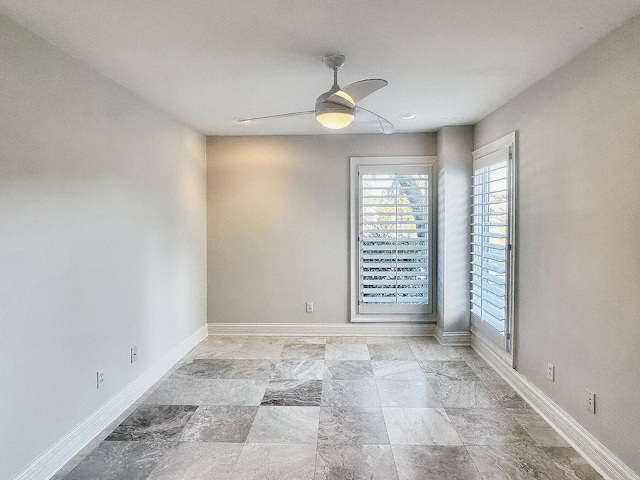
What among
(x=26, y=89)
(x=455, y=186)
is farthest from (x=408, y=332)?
(x=26, y=89)

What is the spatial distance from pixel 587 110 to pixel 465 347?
113 inches

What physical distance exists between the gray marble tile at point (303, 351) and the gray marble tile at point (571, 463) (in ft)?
7.28

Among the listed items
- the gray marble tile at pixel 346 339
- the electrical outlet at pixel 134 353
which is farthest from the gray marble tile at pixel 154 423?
the gray marble tile at pixel 346 339

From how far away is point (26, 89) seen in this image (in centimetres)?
211

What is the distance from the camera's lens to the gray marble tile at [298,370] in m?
3.64

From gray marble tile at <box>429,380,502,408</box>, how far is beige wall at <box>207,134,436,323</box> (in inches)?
67.9

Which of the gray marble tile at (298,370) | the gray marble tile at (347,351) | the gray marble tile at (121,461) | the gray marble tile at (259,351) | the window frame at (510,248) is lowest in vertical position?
→ the gray marble tile at (121,461)

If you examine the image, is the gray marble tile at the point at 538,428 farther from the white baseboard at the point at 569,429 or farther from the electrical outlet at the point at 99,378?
the electrical outlet at the point at 99,378

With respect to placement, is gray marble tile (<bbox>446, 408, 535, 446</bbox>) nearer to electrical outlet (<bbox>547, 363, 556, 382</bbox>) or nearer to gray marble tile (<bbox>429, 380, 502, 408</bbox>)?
gray marble tile (<bbox>429, 380, 502, 408</bbox>)

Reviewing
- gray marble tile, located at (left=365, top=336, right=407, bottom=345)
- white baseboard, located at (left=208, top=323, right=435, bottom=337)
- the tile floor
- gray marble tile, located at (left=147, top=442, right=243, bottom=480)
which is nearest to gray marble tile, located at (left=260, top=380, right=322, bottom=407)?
the tile floor

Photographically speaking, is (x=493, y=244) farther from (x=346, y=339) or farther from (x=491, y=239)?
(x=346, y=339)

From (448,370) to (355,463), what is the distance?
1.77 meters

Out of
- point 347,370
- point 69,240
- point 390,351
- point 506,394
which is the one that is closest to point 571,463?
point 506,394

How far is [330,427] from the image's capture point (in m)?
2.74
